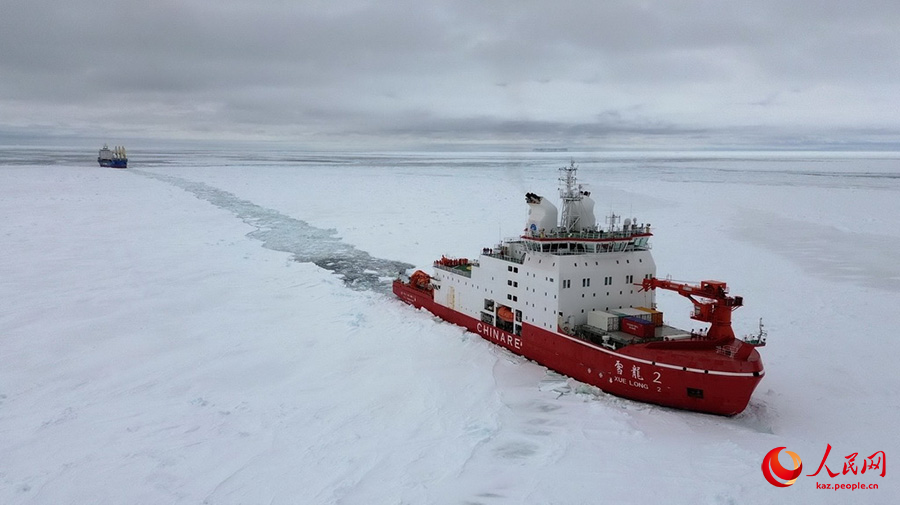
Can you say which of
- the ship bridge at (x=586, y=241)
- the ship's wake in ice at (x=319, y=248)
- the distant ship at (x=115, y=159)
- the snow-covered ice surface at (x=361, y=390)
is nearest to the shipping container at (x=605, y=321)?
the ship bridge at (x=586, y=241)

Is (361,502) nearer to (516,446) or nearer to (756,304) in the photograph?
(516,446)

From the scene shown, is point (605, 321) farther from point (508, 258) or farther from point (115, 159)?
point (115, 159)

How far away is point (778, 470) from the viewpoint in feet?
33.7

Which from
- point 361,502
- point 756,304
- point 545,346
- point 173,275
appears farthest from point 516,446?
point 173,275

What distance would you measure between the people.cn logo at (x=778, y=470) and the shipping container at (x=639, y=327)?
12.1 ft

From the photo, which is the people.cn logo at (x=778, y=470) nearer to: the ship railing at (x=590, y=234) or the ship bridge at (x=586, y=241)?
the ship bridge at (x=586, y=241)

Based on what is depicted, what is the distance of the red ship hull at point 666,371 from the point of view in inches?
471

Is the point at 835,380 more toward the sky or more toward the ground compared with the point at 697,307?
more toward the ground

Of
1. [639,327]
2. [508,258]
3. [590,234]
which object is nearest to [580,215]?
[590,234]

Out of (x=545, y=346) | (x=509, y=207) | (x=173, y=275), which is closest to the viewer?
(x=545, y=346)

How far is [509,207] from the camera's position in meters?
47.3

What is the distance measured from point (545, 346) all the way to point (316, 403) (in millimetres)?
6056

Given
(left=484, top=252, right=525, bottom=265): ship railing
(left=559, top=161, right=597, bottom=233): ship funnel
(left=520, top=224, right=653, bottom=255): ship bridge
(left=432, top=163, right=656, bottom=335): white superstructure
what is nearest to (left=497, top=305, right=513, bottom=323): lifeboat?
(left=432, top=163, right=656, bottom=335): white superstructure

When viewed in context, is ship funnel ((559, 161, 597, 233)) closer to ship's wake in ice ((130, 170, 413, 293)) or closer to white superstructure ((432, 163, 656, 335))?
white superstructure ((432, 163, 656, 335))
